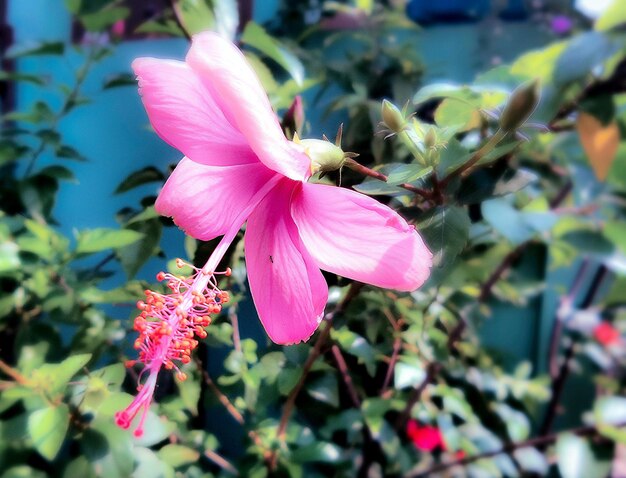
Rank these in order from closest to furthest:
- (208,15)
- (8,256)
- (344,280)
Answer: (344,280) → (8,256) → (208,15)

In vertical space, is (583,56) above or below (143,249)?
above

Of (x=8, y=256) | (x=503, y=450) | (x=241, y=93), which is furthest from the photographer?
(x=503, y=450)

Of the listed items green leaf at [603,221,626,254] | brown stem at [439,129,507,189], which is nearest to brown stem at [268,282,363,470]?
brown stem at [439,129,507,189]

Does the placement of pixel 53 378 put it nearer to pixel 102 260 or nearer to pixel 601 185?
pixel 102 260

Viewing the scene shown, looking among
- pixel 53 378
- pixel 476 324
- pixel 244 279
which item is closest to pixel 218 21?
pixel 244 279

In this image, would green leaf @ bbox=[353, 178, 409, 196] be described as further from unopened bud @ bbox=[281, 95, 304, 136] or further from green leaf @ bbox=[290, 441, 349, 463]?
green leaf @ bbox=[290, 441, 349, 463]

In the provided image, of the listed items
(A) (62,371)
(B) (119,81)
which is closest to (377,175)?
(A) (62,371)

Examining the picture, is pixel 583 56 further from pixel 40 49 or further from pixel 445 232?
pixel 40 49
